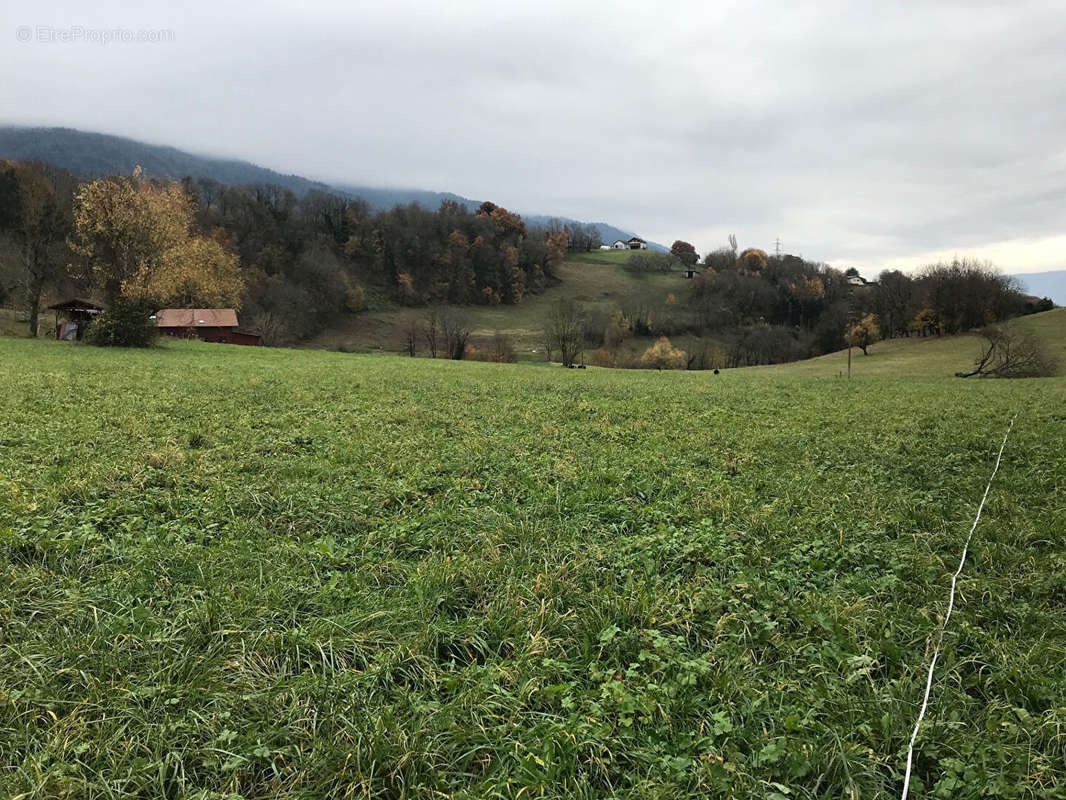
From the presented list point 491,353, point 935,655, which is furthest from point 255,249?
point 935,655

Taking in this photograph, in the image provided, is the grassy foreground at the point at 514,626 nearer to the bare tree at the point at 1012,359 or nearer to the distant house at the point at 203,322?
the bare tree at the point at 1012,359

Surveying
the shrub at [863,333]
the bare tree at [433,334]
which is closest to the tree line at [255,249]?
the bare tree at [433,334]

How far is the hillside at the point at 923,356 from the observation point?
182 feet

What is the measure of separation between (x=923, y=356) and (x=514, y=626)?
246 feet

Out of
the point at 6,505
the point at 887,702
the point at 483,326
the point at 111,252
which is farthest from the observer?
the point at 483,326

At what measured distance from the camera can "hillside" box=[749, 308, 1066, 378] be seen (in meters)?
55.3

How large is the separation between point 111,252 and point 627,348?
7367 cm

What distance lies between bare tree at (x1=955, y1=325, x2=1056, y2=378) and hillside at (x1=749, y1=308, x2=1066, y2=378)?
287 centimetres

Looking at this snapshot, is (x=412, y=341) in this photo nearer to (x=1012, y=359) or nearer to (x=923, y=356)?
(x=923, y=356)

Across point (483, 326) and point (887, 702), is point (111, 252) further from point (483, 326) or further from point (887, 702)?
point (483, 326)

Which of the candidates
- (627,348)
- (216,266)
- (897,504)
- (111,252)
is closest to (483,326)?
(627,348)

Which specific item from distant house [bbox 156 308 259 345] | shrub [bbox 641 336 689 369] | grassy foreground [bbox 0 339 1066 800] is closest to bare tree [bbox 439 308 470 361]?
distant house [bbox 156 308 259 345]

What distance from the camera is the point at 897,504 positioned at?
264 inches

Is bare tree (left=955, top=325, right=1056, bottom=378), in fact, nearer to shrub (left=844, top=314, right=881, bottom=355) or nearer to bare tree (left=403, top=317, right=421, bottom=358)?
shrub (left=844, top=314, right=881, bottom=355)
